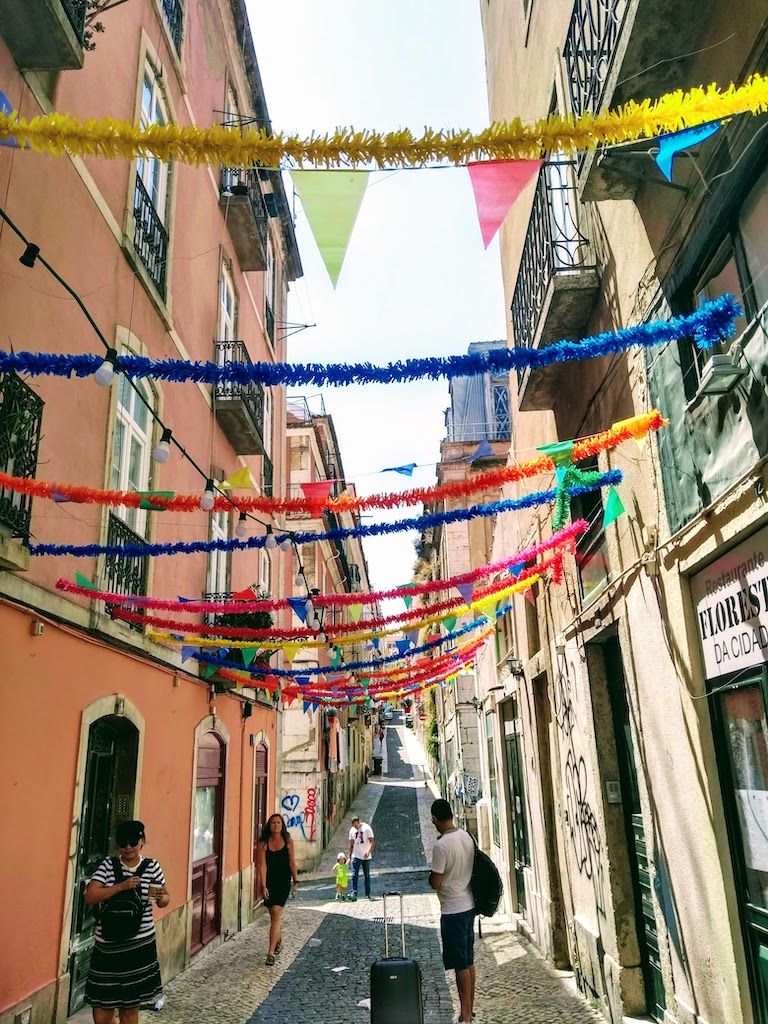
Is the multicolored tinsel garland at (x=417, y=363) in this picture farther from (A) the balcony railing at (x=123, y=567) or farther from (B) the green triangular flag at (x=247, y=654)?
(B) the green triangular flag at (x=247, y=654)

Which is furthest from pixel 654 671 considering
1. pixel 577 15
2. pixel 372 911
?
pixel 372 911

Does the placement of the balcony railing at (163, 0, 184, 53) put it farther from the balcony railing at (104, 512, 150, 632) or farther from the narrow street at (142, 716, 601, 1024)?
the narrow street at (142, 716, 601, 1024)

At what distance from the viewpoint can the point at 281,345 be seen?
18.2 meters

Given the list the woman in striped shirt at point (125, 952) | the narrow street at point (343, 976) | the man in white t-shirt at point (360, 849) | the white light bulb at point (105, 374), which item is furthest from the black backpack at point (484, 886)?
the man in white t-shirt at point (360, 849)

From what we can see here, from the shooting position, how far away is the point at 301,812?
20.1 meters

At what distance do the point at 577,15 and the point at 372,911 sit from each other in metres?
13.0

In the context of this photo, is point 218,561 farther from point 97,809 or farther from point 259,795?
point 97,809

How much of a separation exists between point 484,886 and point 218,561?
283 inches

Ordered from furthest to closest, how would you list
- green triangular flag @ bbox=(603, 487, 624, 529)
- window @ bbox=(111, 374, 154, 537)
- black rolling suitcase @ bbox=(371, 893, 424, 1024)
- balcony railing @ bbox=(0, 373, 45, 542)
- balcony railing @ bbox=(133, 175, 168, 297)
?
1. balcony railing @ bbox=(133, 175, 168, 297)
2. window @ bbox=(111, 374, 154, 537)
3. green triangular flag @ bbox=(603, 487, 624, 529)
4. black rolling suitcase @ bbox=(371, 893, 424, 1024)
5. balcony railing @ bbox=(0, 373, 45, 542)

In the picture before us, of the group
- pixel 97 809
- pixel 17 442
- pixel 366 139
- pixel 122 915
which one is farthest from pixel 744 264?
pixel 97 809

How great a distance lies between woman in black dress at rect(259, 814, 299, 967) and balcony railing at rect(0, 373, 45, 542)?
551 cm

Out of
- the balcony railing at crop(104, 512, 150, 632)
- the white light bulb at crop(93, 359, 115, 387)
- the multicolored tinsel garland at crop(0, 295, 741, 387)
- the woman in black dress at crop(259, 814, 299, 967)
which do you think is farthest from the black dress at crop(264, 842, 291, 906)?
the white light bulb at crop(93, 359, 115, 387)

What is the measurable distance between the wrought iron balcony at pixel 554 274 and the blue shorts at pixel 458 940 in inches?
203

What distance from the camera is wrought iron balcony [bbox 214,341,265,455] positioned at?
11.8 m
